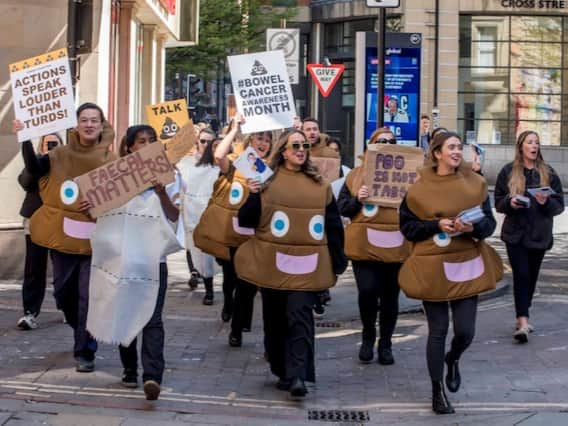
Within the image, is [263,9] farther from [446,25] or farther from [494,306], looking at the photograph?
[494,306]

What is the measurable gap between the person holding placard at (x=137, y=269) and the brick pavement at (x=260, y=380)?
399 mm

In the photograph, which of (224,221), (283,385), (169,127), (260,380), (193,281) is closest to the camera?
(283,385)

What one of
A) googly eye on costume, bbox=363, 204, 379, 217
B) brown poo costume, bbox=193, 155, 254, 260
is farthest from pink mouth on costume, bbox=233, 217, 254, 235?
googly eye on costume, bbox=363, 204, 379, 217

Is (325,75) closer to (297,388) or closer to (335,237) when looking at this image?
(335,237)

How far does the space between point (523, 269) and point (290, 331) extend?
3.28 m

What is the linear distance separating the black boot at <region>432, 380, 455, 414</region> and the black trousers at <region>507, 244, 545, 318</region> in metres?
3.03

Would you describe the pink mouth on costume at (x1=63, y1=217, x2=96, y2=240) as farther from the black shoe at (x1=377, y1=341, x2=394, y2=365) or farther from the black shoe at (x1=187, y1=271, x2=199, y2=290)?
the black shoe at (x1=187, y1=271, x2=199, y2=290)

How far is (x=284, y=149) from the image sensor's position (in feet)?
26.9

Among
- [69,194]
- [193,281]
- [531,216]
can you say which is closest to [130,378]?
[69,194]

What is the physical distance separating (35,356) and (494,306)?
18.0 ft

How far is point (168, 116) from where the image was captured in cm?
1456

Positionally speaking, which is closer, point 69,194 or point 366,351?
point 69,194

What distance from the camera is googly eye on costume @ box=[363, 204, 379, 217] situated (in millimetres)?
9516

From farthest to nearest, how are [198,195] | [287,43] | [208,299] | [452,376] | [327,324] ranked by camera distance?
1. [287,43]
2. [198,195]
3. [208,299]
4. [327,324]
5. [452,376]
